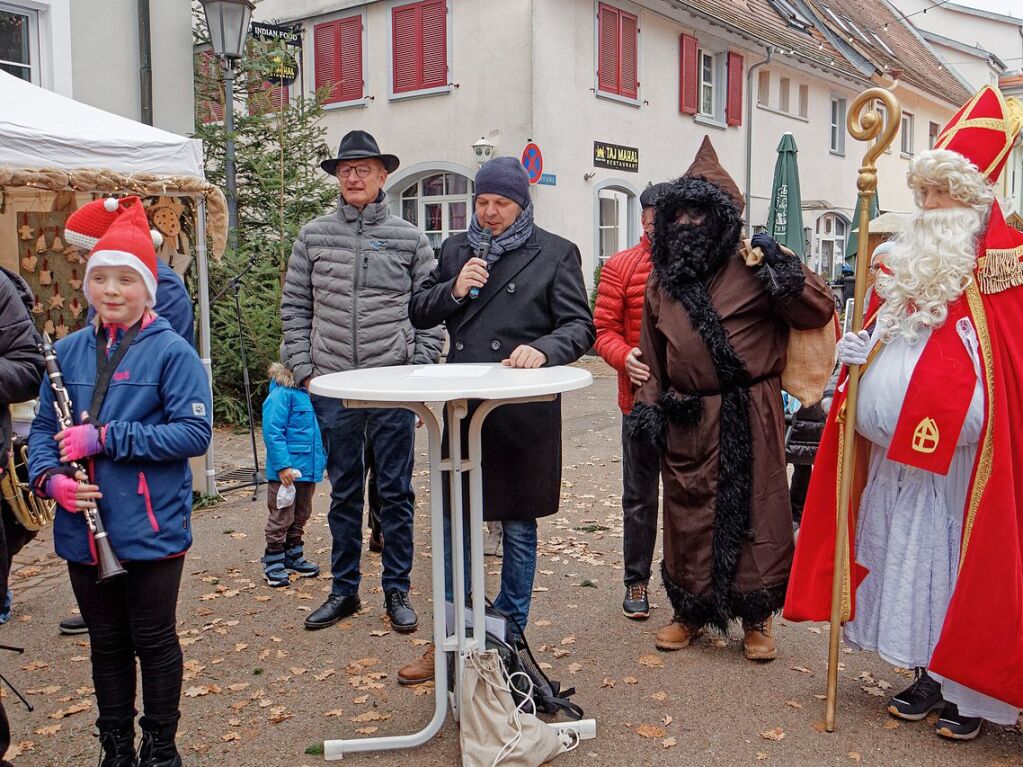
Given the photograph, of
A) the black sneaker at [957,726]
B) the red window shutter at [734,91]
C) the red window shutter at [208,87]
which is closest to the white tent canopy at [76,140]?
the black sneaker at [957,726]

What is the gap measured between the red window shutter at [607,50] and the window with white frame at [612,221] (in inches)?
71.1

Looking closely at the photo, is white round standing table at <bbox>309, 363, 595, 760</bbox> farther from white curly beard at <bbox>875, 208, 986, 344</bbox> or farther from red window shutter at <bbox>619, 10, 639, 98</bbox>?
red window shutter at <bbox>619, 10, 639, 98</bbox>

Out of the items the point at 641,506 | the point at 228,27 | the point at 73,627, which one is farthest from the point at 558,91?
the point at 73,627

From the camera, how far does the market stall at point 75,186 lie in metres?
5.77

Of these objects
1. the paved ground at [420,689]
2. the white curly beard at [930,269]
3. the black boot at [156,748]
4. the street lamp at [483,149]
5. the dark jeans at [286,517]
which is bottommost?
the paved ground at [420,689]

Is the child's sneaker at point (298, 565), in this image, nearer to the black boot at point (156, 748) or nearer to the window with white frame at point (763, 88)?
the black boot at point (156, 748)

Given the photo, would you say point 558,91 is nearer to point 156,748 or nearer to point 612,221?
point 612,221

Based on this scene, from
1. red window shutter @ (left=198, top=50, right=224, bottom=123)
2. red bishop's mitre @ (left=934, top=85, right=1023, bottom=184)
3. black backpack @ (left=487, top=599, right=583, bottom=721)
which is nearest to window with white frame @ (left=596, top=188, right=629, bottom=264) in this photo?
red window shutter @ (left=198, top=50, right=224, bottom=123)

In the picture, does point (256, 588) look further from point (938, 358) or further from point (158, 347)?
point (938, 358)

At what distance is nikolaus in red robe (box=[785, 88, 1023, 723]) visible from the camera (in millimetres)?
3254

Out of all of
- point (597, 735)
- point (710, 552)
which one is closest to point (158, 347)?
point (597, 735)

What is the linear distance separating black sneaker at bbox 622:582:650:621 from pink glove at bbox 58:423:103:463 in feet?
8.97

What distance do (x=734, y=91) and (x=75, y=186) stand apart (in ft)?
54.6

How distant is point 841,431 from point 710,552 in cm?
81
